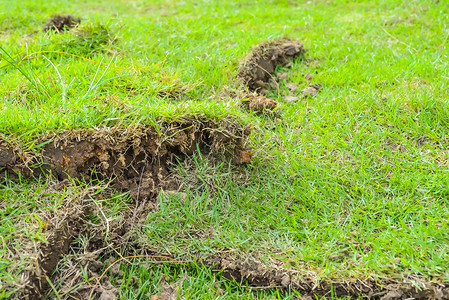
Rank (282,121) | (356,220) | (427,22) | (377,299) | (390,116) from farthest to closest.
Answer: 1. (427,22)
2. (282,121)
3. (390,116)
4. (356,220)
5. (377,299)

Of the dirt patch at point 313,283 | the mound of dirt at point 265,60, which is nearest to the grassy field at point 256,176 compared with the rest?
the dirt patch at point 313,283

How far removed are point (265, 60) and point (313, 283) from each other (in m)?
2.44

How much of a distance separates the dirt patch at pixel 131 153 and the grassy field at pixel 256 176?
6 centimetres

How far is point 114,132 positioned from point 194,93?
1.08m

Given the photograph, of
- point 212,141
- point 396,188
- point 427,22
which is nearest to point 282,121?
point 212,141

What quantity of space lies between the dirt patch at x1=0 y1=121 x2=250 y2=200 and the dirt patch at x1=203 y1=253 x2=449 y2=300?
0.71 m

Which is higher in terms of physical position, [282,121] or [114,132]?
[114,132]

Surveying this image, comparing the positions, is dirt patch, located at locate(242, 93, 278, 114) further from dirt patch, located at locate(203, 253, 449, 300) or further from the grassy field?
dirt patch, located at locate(203, 253, 449, 300)

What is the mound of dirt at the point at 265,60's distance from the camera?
3.66m

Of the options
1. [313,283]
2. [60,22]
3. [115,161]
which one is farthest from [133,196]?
Answer: [60,22]

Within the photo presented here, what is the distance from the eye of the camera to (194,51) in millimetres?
4230

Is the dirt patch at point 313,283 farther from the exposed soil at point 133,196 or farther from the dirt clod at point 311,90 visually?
the dirt clod at point 311,90

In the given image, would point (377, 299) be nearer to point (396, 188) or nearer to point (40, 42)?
point (396, 188)

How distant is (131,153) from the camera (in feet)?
8.38
